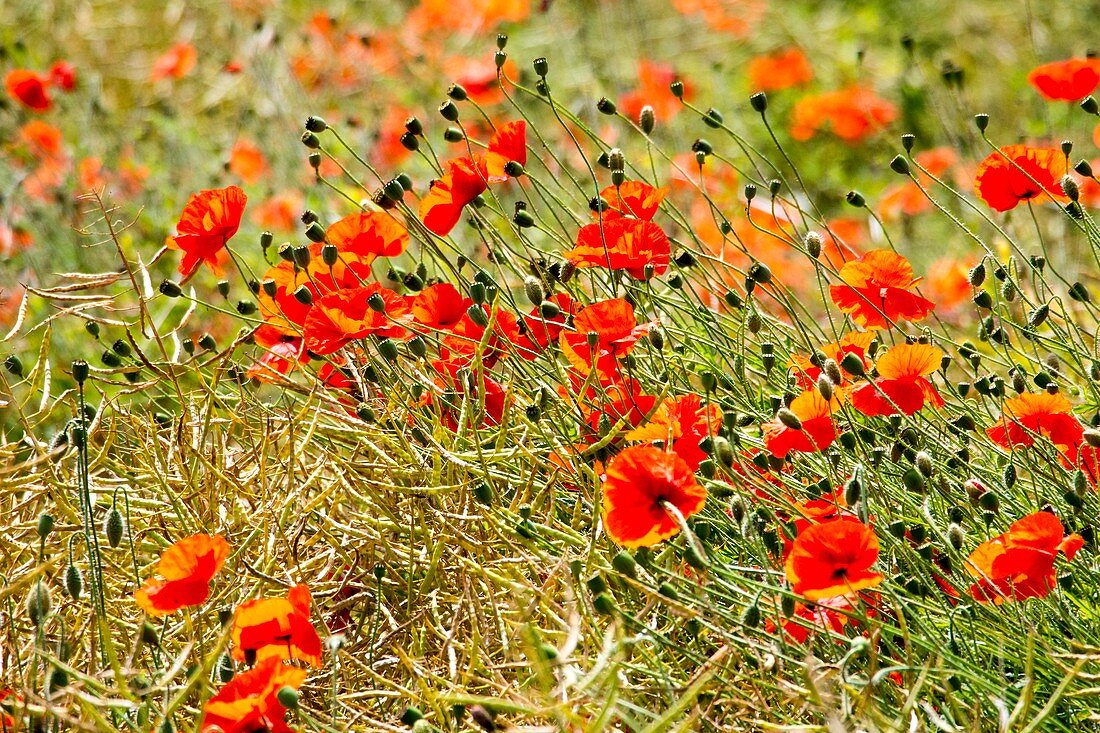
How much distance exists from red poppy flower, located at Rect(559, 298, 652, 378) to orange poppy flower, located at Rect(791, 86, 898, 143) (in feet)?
9.52

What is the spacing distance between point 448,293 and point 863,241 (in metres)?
2.62

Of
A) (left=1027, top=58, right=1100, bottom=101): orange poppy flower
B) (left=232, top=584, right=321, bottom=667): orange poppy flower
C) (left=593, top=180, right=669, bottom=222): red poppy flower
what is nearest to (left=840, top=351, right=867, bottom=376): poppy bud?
(left=593, top=180, right=669, bottom=222): red poppy flower

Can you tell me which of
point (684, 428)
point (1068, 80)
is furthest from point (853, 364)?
point (1068, 80)

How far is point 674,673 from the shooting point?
70.5 inches

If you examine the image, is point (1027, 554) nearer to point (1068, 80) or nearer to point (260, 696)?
point (260, 696)

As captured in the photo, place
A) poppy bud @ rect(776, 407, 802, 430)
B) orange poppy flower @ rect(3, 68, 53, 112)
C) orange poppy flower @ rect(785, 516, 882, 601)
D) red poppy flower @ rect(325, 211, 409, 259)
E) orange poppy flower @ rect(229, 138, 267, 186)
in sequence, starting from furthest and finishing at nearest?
1. orange poppy flower @ rect(229, 138, 267, 186)
2. orange poppy flower @ rect(3, 68, 53, 112)
3. red poppy flower @ rect(325, 211, 409, 259)
4. poppy bud @ rect(776, 407, 802, 430)
5. orange poppy flower @ rect(785, 516, 882, 601)

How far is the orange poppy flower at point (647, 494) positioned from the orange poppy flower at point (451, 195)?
608 mm

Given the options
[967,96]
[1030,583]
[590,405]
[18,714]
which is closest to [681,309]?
[590,405]

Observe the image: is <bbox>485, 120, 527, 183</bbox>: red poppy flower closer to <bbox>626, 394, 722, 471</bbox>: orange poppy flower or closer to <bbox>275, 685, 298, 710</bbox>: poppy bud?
<bbox>626, 394, 722, 471</bbox>: orange poppy flower

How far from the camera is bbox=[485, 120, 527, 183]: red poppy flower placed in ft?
6.71

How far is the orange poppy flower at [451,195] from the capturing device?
1972 mm

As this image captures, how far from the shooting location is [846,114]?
4.61 metres

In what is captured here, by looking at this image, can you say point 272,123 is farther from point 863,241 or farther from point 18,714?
point 18,714

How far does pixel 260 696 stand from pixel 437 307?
68 centimetres
